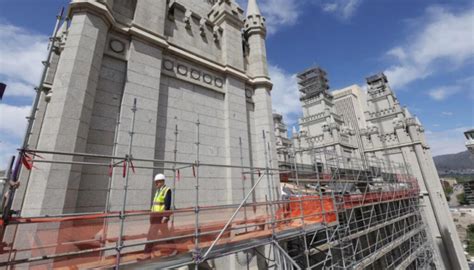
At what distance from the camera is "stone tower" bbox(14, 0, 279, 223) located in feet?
17.2

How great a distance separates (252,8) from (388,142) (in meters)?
26.5

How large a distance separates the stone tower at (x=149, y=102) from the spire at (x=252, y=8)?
0.92 m

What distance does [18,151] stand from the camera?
3.49m

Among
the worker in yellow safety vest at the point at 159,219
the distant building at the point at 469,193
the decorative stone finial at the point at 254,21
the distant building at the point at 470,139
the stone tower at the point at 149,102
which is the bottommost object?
the distant building at the point at 469,193

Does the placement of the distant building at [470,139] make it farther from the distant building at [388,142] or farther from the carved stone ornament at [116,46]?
the carved stone ornament at [116,46]

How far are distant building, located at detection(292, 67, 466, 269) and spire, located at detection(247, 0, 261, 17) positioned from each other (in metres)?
11.0

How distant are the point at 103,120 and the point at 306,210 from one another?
29.9 ft

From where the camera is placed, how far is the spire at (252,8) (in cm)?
1210

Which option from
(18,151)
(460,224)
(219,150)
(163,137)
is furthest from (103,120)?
(460,224)

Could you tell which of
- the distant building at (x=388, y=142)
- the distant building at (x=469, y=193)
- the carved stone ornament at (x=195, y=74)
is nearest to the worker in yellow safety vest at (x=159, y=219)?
the carved stone ornament at (x=195, y=74)

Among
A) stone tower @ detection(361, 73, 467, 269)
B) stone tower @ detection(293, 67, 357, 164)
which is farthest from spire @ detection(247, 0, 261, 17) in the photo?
stone tower @ detection(361, 73, 467, 269)

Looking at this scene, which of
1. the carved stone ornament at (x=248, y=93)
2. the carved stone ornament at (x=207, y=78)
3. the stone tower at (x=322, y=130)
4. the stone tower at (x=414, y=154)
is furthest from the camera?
the stone tower at (x=322, y=130)

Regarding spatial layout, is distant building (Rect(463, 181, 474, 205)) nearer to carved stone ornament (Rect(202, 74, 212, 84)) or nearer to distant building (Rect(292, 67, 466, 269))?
distant building (Rect(292, 67, 466, 269))

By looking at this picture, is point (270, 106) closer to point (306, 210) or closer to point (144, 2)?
point (306, 210)
